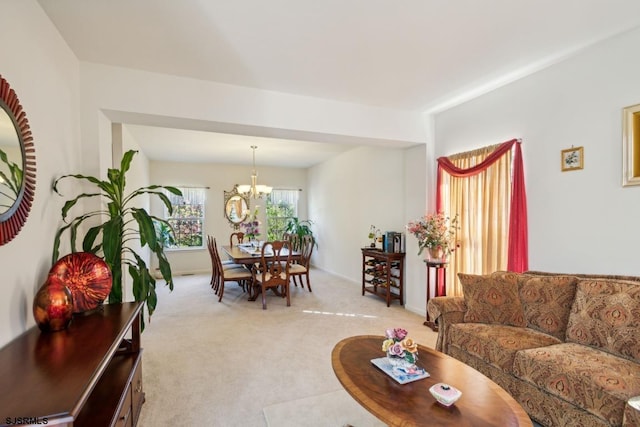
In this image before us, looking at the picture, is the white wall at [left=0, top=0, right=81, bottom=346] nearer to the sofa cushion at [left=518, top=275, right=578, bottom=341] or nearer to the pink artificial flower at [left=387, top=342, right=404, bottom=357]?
the pink artificial flower at [left=387, top=342, right=404, bottom=357]

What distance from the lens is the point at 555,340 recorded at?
89.8 inches

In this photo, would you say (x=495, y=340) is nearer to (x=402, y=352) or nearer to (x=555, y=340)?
(x=555, y=340)

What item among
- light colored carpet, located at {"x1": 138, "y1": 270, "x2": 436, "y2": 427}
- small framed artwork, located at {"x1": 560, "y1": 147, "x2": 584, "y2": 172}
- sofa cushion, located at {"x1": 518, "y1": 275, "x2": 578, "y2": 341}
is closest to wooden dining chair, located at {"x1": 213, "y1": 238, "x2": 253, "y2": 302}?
light colored carpet, located at {"x1": 138, "y1": 270, "x2": 436, "y2": 427}

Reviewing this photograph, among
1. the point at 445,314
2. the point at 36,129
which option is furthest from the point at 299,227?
the point at 36,129

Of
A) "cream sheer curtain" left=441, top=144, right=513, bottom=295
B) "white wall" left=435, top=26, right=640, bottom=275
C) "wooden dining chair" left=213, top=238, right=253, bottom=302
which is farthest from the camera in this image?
"wooden dining chair" left=213, top=238, right=253, bottom=302

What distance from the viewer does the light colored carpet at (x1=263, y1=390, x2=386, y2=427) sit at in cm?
208

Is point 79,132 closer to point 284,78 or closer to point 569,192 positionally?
point 284,78

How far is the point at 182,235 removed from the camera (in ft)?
24.2

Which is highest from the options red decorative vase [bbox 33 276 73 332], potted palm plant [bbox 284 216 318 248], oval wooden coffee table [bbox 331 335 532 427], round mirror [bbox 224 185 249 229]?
round mirror [bbox 224 185 249 229]

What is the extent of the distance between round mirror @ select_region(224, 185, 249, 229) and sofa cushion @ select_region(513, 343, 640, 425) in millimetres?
6554

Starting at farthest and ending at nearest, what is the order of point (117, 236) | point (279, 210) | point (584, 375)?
point (279, 210)
point (117, 236)
point (584, 375)

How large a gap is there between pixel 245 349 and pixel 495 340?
7.62 feet

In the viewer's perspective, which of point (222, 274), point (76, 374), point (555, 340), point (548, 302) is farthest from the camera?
point (222, 274)

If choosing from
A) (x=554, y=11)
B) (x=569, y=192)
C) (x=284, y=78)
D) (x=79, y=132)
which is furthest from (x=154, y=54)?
(x=569, y=192)
